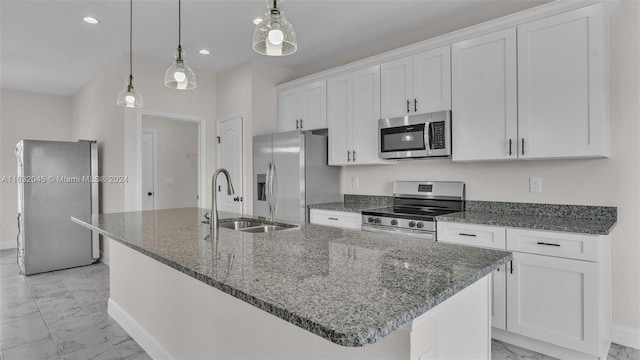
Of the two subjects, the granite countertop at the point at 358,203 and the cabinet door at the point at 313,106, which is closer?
the granite countertop at the point at 358,203

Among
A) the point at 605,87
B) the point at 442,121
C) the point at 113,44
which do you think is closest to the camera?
the point at 605,87

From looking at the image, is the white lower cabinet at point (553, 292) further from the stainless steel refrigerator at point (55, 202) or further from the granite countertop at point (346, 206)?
the stainless steel refrigerator at point (55, 202)

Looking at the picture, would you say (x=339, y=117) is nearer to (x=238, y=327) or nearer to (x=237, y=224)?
(x=237, y=224)

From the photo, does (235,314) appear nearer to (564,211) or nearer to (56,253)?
(564,211)

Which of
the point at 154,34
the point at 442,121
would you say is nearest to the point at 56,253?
the point at 154,34

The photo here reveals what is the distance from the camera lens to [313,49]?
3.96m

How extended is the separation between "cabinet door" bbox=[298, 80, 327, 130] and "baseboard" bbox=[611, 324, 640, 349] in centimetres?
297

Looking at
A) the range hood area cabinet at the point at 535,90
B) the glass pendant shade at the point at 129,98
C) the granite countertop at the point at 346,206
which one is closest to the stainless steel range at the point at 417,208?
the granite countertop at the point at 346,206

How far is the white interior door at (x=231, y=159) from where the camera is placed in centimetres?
445

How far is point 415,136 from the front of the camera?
313 centimetres

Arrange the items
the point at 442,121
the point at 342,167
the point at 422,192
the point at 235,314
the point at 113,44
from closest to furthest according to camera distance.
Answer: the point at 235,314, the point at 442,121, the point at 422,192, the point at 113,44, the point at 342,167

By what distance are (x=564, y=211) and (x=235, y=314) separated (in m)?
2.48

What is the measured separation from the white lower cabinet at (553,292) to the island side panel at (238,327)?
3.81 feet

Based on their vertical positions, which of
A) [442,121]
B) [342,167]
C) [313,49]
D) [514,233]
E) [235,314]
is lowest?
[235,314]
